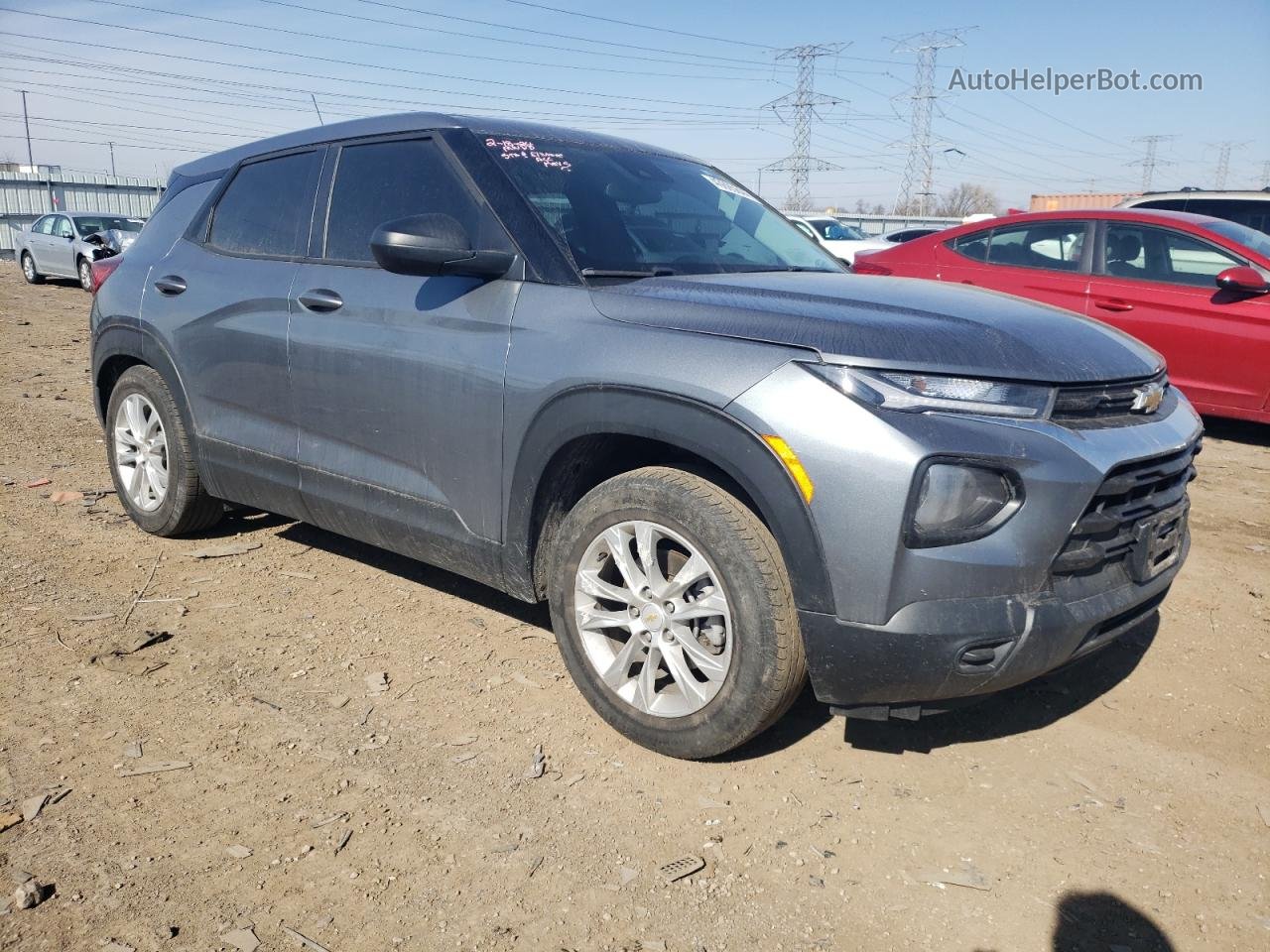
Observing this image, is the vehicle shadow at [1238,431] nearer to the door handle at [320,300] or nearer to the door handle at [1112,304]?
the door handle at [1112,304]

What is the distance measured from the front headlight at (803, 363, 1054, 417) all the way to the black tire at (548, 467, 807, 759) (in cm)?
44

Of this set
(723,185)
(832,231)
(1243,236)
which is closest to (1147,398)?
(723,185)

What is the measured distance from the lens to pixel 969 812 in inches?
109

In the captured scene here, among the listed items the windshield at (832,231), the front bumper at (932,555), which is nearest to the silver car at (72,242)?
the windshield at (832,231)

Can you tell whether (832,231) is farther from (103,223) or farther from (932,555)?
(932,555)

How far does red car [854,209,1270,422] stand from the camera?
6836mm

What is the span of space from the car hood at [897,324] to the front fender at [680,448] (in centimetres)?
24

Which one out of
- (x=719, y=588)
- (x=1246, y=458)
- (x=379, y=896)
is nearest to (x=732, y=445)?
(x=719, y=588)

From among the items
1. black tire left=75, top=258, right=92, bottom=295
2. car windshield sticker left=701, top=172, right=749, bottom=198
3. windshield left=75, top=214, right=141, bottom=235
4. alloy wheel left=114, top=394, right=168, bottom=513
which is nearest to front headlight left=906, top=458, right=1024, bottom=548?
car windshield sticker left=701, top=172, right=749, bottom=198

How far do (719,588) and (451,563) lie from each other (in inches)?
44.8

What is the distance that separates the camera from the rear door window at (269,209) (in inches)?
158

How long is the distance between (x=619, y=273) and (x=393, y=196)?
3.28ft

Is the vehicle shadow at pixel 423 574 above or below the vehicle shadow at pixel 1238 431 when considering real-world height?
below

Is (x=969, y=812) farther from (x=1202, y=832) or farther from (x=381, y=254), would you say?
(x=381, y=254)
